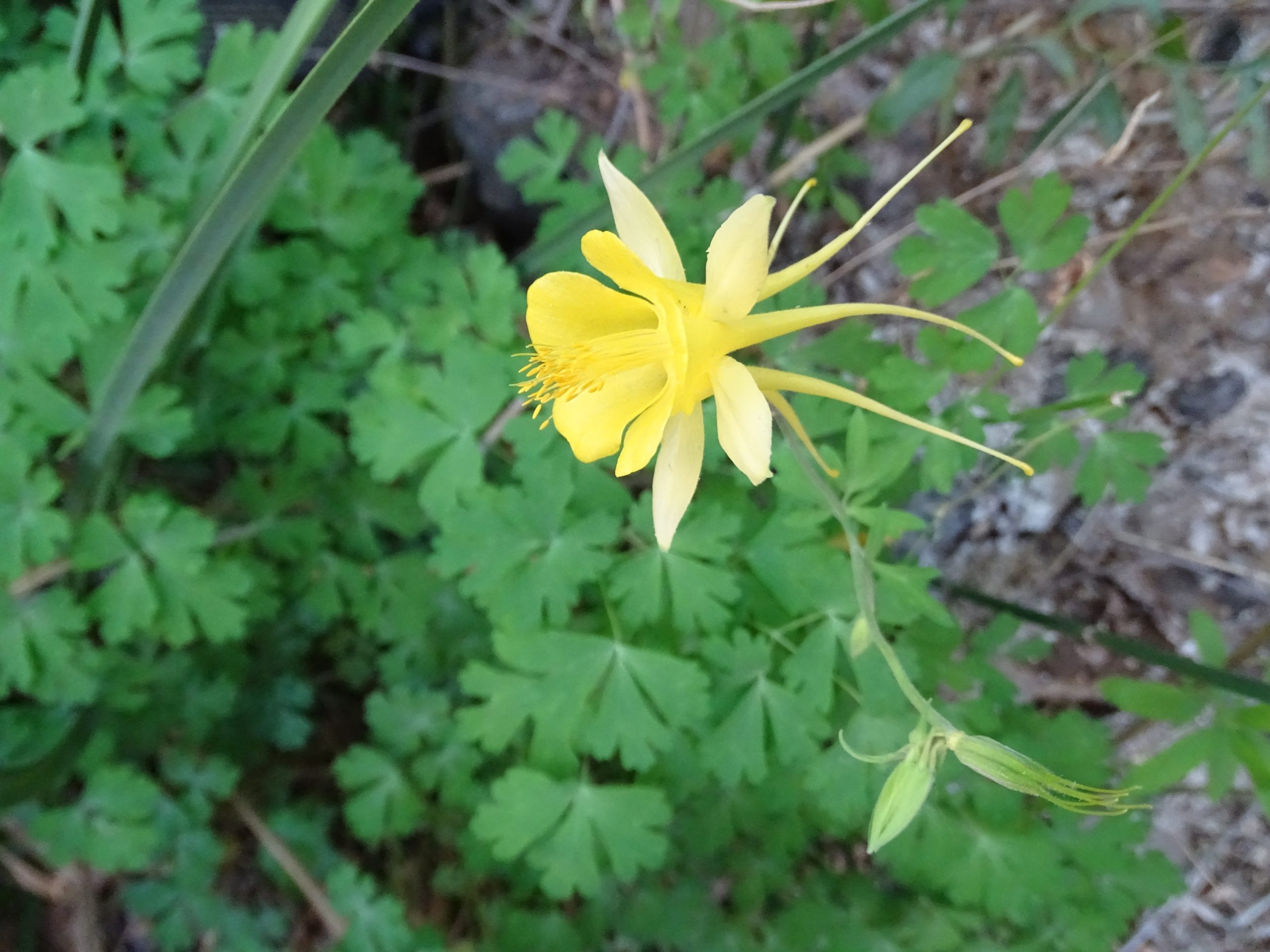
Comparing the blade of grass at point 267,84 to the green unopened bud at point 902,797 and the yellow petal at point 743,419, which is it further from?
the green unopened bud at point 902,797

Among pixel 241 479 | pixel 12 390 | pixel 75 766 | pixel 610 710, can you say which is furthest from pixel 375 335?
pixel 75 766

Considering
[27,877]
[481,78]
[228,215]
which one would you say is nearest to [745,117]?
[228,215]

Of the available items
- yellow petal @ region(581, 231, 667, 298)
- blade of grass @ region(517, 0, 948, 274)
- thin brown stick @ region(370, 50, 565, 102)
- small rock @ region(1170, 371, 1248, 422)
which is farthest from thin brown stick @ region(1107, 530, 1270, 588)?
thin brown stick @ region(370, 50, 565, 102)

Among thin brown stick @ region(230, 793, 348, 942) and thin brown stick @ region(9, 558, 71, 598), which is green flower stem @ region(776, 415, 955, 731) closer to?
thin brown stick @ region(9, 558, 71, 598)

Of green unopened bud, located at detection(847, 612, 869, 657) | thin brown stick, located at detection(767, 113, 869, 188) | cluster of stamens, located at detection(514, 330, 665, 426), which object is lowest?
green unopened bud, located at detection(847, 612, 869, 657)

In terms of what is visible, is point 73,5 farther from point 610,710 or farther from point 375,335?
point 610,710

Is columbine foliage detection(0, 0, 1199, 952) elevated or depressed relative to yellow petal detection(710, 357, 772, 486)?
depressed
